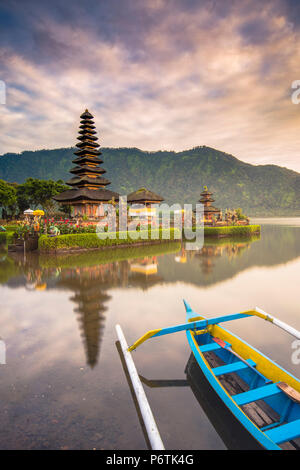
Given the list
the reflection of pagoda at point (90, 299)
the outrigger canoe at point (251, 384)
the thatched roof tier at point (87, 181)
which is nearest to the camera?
the outrigger canoe at point (251, 384)

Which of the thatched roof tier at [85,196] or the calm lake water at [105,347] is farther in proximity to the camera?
the thatched roof tier at [85,196]

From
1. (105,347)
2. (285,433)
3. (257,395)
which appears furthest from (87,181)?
(285,433)

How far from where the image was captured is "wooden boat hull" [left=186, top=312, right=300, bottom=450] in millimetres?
2927

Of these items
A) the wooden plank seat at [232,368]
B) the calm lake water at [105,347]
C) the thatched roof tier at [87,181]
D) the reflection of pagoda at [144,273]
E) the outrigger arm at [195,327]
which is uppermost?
the thatched roof tier at [87,181]

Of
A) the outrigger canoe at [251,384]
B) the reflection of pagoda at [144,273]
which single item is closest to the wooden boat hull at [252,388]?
the outrigger canoe at [251,384]

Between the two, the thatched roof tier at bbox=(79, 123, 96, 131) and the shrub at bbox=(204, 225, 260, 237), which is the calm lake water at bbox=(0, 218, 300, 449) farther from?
the thatched roof tier at bbox=(79, 123, 96, 131)

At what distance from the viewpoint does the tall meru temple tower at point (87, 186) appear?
115 feet

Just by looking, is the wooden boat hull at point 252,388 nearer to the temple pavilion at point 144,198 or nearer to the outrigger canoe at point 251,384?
the outrigger canoe at point 251,384

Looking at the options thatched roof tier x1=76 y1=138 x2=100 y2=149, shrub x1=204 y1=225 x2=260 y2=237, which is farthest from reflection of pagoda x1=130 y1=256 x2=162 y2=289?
thatched roof tier x1=76 y1=138 x2=100 y2=149

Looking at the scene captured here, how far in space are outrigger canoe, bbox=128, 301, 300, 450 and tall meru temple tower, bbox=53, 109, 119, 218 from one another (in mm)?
31304

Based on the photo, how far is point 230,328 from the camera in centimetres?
701

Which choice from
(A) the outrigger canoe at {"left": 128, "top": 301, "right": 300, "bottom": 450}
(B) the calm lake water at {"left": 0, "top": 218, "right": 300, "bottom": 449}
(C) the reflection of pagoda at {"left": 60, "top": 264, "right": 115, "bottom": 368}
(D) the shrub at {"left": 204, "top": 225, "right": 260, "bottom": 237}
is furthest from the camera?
(D) the shrub at {"left": 204, "top": 225, "right": 260, "bottom": 237}
